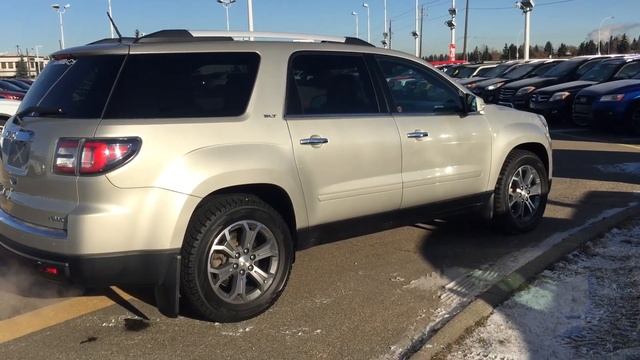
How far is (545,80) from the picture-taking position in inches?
678

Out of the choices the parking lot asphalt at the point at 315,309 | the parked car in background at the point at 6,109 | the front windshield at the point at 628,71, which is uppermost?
the front windshield at the point at 628,71

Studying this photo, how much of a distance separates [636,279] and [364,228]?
1.98 m

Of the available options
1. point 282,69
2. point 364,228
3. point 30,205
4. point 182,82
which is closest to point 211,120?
point 182,82

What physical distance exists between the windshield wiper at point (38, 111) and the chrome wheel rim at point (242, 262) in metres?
1.19

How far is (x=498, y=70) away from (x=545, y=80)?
18.2 feet

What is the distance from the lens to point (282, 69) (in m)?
3.98

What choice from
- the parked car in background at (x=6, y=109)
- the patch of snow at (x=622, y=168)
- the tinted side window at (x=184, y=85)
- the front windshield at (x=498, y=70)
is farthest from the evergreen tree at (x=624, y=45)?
the tinted side window at (x=184, y=85)

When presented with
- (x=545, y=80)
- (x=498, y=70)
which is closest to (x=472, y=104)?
(x=545, y=80)

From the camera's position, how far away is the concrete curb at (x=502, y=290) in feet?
11.1

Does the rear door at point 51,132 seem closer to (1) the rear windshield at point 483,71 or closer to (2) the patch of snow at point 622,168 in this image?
(2) the patch of snow at point 622,168

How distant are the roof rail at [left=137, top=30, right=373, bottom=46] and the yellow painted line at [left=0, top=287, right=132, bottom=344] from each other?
1.83m

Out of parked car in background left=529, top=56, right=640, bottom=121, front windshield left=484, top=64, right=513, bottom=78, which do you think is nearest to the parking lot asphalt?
parked car in background left=529, top=56, right=640, bottom=121

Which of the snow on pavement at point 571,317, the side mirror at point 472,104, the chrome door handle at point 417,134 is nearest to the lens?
the snow on pavement at point 571,317

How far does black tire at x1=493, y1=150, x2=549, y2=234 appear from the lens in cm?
538
